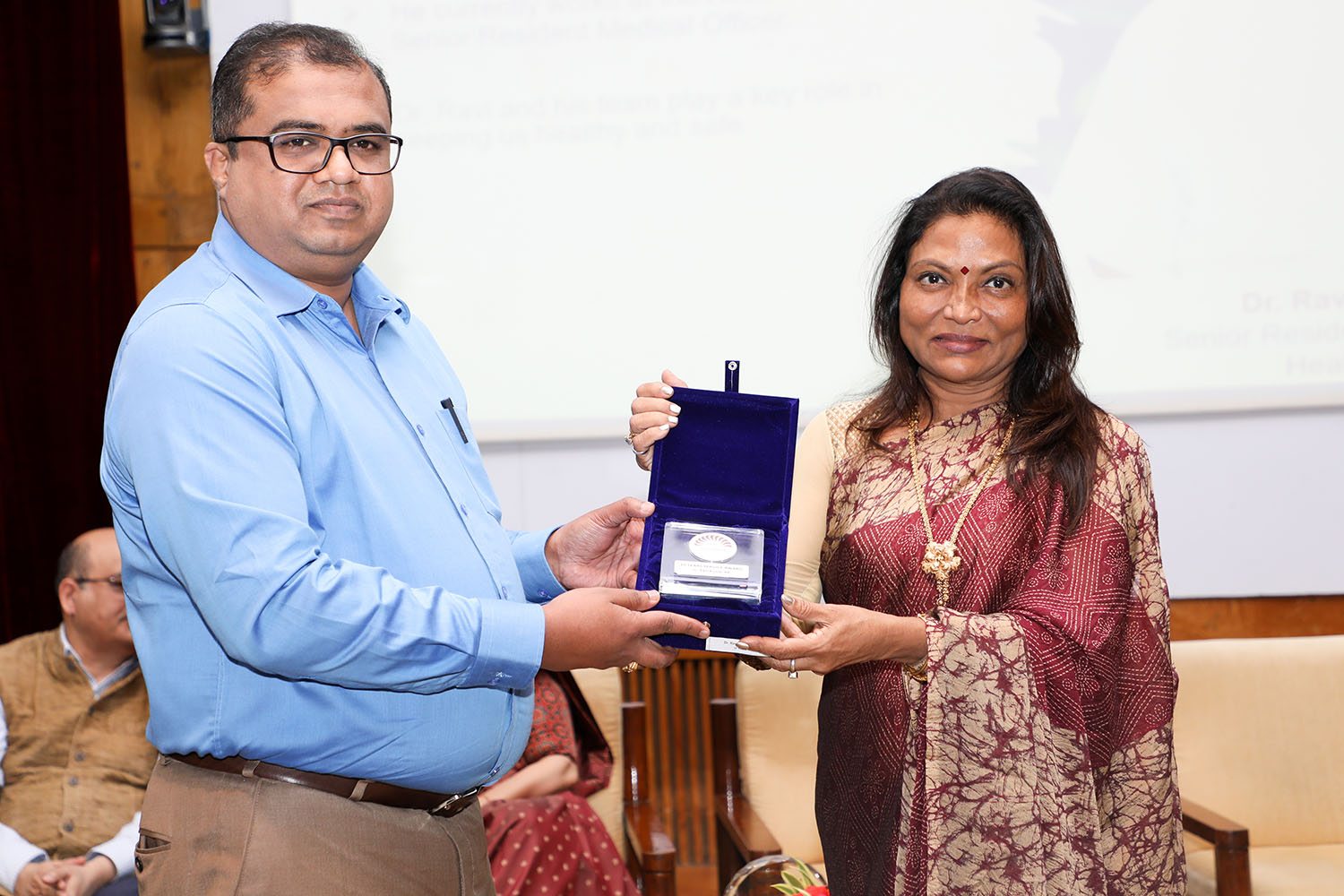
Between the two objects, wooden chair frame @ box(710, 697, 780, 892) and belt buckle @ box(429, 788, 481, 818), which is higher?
belt buckle @ box(429, 788, 481, 818)

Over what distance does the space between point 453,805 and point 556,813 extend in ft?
4.17

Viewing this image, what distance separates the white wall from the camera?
327 centimetres

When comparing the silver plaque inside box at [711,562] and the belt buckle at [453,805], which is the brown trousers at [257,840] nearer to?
the belt buckle at [453,805]

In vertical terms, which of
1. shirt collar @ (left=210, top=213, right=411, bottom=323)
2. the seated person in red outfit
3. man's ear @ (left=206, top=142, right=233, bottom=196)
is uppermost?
man's ear @ (left=206, top=142, right=233, bottom=196)

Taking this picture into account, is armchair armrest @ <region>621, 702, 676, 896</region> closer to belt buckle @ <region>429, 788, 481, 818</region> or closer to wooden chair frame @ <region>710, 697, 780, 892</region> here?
wooden chair frame @ <region>710, 697, 780, 892</region>

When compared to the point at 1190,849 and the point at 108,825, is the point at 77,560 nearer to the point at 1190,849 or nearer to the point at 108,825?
the point at 108,825

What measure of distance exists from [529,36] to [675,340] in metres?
0.96

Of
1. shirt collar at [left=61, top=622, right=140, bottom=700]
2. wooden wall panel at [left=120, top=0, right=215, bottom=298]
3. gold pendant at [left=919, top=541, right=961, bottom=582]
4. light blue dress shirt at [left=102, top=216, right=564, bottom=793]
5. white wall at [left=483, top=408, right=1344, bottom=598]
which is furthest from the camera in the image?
wooden wall panel at [left=120, top=0, right=215, bottom=298]

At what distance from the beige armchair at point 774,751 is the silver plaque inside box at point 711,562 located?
50.6 inches

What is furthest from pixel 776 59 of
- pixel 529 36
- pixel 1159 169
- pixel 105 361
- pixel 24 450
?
pixel 24 450

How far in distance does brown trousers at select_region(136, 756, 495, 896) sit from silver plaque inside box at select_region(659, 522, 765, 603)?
511 mm

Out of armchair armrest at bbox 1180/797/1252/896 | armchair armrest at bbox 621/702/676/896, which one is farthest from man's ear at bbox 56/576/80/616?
armchair armrest at bbox 1180/797/1252/896

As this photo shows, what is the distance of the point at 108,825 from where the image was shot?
2699 millimetres

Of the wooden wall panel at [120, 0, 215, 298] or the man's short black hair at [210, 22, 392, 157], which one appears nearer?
the man's short black hair at [210, 22, 392, 157]
